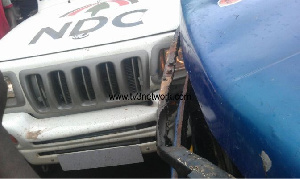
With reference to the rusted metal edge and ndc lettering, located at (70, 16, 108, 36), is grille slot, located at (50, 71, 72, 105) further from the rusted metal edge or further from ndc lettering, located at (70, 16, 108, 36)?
the rusted metal edge

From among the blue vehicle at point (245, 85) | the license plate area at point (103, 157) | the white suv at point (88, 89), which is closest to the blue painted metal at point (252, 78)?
the blue vehicle at point (245, 85)

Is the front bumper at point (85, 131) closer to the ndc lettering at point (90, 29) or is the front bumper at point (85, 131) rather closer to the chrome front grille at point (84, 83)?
the chrome front grille at point (84, 83)

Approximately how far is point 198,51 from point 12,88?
1586mm

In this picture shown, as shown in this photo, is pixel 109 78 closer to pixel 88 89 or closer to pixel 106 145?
pixel 88 89

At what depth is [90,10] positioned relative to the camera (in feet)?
9.64

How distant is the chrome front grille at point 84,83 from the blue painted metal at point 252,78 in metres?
0.76

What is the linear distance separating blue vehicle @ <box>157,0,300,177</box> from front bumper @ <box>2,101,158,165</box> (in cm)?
55

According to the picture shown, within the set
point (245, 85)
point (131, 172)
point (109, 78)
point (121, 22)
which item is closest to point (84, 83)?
point (109, 78)

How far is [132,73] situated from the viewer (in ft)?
7.65

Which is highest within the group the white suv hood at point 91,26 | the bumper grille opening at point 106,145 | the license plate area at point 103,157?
the white suv hood at point 91,26

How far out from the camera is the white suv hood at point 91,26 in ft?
7.62

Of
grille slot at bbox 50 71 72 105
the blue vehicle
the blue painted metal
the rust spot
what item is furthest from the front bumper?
the blue painted metal

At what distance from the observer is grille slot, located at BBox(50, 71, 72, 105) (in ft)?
7.73

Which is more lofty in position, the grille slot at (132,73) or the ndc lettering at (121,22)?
the ndc lettering at (121,22)
